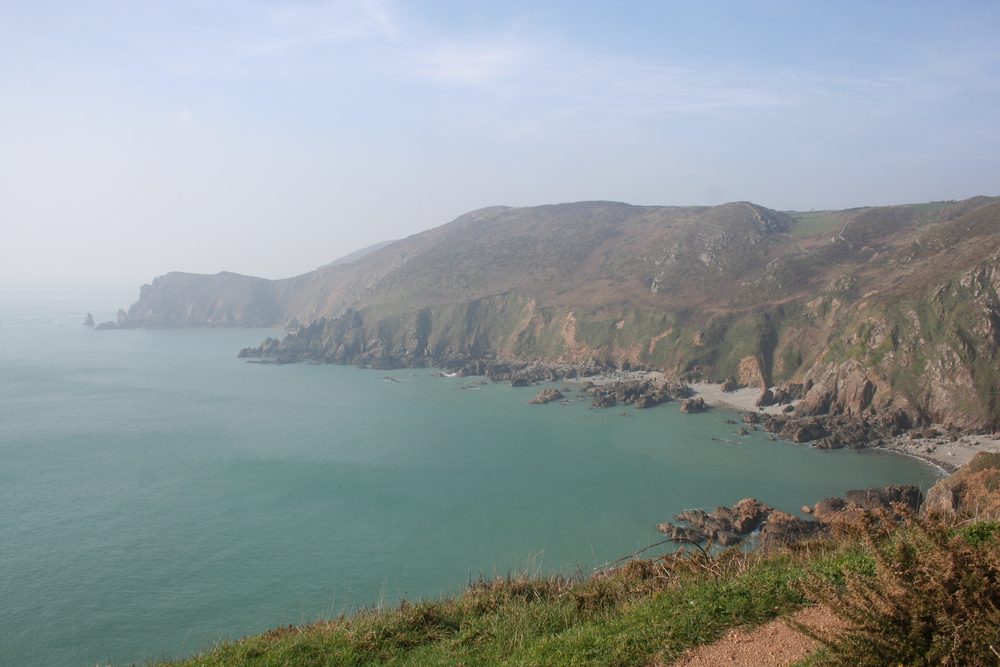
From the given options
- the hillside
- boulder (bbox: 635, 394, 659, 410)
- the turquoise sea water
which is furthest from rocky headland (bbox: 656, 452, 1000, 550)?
boulder (bbox: 635, 394, 659, 410)

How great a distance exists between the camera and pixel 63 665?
17.8 metres

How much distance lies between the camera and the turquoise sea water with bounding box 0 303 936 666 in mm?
21141

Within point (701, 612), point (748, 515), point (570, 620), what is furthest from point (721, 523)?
point (701, 612)

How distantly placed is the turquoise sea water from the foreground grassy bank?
17.8ft

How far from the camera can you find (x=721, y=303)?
65.2m

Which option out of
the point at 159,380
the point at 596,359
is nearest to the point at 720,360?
the point at 596,359

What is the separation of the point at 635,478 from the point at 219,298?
426ft

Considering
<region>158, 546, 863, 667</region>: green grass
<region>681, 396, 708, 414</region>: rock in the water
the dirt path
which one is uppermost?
the dirt path

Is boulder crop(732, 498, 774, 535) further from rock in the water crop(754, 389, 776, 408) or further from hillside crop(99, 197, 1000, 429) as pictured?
rock in the water crop(754, 389, 776, 408)

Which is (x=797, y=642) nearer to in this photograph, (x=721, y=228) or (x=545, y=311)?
(x=545, y=311)

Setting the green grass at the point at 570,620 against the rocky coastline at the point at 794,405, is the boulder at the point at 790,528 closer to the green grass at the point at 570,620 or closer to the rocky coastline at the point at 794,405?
the rocky coastline at the point at 794,405

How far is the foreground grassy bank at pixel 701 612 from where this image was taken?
449cm

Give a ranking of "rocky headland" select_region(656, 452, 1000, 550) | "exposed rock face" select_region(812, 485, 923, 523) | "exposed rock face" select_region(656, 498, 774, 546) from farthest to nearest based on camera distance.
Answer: "exposed rock face" select_region(812, 485, 923, 523)
"exposed rock face" select_region(656, 498, 774, 546)
"rocky headland" select_region(656, 452, 1000, 550)

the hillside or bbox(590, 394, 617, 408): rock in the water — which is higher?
the hillside
